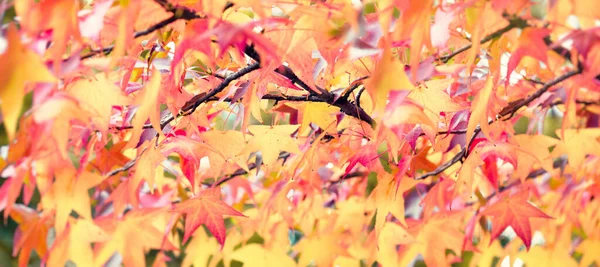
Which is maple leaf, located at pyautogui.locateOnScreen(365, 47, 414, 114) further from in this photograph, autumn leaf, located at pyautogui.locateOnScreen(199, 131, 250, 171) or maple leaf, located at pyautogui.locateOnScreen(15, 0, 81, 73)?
autumn leaf, located at pyautogui.locateOnScreen(199, 131, 250, 171)

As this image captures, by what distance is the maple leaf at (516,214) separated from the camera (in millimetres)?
1062

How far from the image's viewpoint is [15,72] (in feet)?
1.74

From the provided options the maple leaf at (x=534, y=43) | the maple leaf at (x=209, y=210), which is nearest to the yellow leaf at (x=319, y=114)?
the maple leaf at (x=209, y=210)

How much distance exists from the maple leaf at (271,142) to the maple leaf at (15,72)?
46 cm

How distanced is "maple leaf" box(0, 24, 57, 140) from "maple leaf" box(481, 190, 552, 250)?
0.84 metres

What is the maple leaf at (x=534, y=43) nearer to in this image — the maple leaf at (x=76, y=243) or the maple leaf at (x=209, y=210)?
the maple leaf at (x=209, y=210)

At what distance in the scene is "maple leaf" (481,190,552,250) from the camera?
1.06 m

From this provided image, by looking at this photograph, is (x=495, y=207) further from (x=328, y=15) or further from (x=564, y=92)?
(x=328, y=15)

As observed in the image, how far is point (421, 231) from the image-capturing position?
49.0 inches

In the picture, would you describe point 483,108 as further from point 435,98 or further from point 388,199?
point 388,199

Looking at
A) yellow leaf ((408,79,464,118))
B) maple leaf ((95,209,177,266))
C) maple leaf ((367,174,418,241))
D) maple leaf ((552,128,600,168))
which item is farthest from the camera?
maple leaf ((95,209,177,266))

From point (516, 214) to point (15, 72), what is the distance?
88 centimetres

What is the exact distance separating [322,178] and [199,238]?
352mm

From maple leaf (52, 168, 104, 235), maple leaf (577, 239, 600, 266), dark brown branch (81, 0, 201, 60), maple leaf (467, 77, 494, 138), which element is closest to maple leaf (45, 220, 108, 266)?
maple leaf (52, 168, 104, 235)
